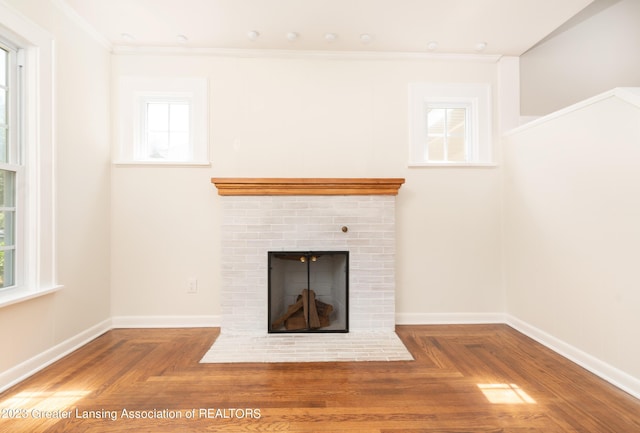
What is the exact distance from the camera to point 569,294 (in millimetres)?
2223

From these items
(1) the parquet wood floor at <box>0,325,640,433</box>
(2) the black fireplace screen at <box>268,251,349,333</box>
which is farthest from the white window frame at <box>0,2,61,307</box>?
(2) the black fireplace screen at <box>268,251,349,333</box>

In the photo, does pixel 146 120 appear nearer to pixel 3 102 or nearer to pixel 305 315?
pixel 3 102

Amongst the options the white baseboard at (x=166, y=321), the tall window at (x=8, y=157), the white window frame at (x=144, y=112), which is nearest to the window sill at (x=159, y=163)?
the white window frame at (x=144, y=112)

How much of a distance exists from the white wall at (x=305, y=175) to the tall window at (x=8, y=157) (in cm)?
83

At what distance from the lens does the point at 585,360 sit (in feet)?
6.82

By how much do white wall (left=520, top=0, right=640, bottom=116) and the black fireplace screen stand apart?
2.41 meters

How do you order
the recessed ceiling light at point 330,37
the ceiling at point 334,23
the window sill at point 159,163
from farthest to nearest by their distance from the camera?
the window sill at point 159,163 → the recessed ceiling light at point 330,37 → the ceiling at point 334,23

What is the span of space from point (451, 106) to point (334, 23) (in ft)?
4.50

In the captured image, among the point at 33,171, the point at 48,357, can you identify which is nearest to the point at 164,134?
the point at 33,171

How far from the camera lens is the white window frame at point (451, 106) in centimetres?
295

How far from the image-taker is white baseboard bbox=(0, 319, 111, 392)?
72.6 inches

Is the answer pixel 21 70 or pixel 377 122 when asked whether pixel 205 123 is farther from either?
pixel 377 122

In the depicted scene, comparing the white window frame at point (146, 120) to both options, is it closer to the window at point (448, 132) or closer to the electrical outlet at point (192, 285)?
the electrical outlet at point (192, 285)

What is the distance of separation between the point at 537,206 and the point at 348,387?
2063 millimetres
